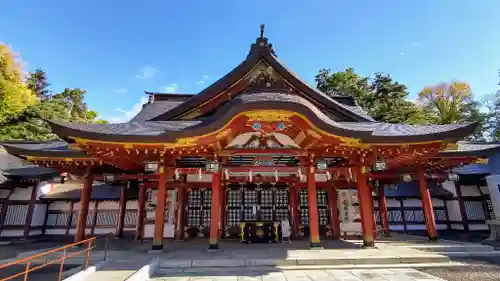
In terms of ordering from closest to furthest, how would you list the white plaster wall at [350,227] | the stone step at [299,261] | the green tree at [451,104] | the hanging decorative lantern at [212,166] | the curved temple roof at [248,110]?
the stone step at [299,261] < the curved temple roof at [248,110] < the hanging decorative lantern at [212,166] < the white plaster wall at [350,227] < the green tree at [451,104]

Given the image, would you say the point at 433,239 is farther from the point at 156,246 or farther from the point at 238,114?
the point at 156,246

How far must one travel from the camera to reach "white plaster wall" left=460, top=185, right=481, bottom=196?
15570 millimetres

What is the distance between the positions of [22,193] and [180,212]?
1000 cm

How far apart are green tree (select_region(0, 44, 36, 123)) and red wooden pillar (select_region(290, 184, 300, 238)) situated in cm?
3045

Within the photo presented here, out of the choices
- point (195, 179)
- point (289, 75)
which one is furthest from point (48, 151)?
point (289, 75)

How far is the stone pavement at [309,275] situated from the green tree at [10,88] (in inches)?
1217

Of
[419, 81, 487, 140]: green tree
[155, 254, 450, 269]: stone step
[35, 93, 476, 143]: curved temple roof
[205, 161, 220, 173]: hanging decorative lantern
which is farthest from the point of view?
[419, 81, 487, 140]: green tree

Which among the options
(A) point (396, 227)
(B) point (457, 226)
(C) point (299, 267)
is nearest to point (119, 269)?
(C) point (299, 267)

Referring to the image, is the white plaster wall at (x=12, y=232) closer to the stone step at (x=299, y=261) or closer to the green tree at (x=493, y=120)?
the stone step at (x=299, y=261)

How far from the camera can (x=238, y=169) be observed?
9.75m

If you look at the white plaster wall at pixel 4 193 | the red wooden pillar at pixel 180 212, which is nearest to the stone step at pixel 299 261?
the red wooden pillar at pixel 180 212

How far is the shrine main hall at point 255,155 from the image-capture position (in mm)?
8180

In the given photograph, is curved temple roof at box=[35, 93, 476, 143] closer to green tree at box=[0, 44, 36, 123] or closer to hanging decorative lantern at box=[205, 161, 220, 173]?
hanging decorative lantern at box=[205, 161, 220, 173]

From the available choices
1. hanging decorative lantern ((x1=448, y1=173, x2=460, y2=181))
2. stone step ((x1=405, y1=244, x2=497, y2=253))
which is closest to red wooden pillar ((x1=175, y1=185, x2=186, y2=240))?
stone step ((x1=405, y1=244, x2=497, y2=253))
